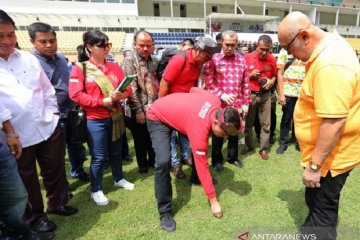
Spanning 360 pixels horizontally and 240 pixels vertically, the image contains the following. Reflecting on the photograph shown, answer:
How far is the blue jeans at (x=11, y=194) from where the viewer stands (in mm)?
1924

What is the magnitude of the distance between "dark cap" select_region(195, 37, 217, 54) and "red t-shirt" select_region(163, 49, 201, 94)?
29 centimetres

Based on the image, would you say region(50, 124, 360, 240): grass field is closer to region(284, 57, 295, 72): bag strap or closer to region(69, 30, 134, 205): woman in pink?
region(69, 30, 134, 205): woman in pink

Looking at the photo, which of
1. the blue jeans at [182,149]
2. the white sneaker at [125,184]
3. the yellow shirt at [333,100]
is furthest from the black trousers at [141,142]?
the yellow shirt at [333,100]

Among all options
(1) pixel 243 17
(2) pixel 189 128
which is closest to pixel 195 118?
(2) pixel 189 128

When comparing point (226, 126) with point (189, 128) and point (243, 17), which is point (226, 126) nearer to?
point (189, 128)

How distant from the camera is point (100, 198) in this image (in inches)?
124

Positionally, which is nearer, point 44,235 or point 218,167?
point 44,235

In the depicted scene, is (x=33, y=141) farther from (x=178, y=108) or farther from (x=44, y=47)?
(x=178, y=108)

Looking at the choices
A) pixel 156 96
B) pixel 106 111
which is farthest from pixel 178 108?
pixel 156 96

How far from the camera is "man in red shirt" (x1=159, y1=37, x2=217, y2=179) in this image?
3027mm

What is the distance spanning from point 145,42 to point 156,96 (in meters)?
0.73

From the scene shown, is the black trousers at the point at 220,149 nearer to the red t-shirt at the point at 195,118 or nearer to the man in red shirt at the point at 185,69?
the man in red shirt at the point at 185,69

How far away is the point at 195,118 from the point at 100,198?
1622 mm

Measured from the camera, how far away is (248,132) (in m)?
4.63
